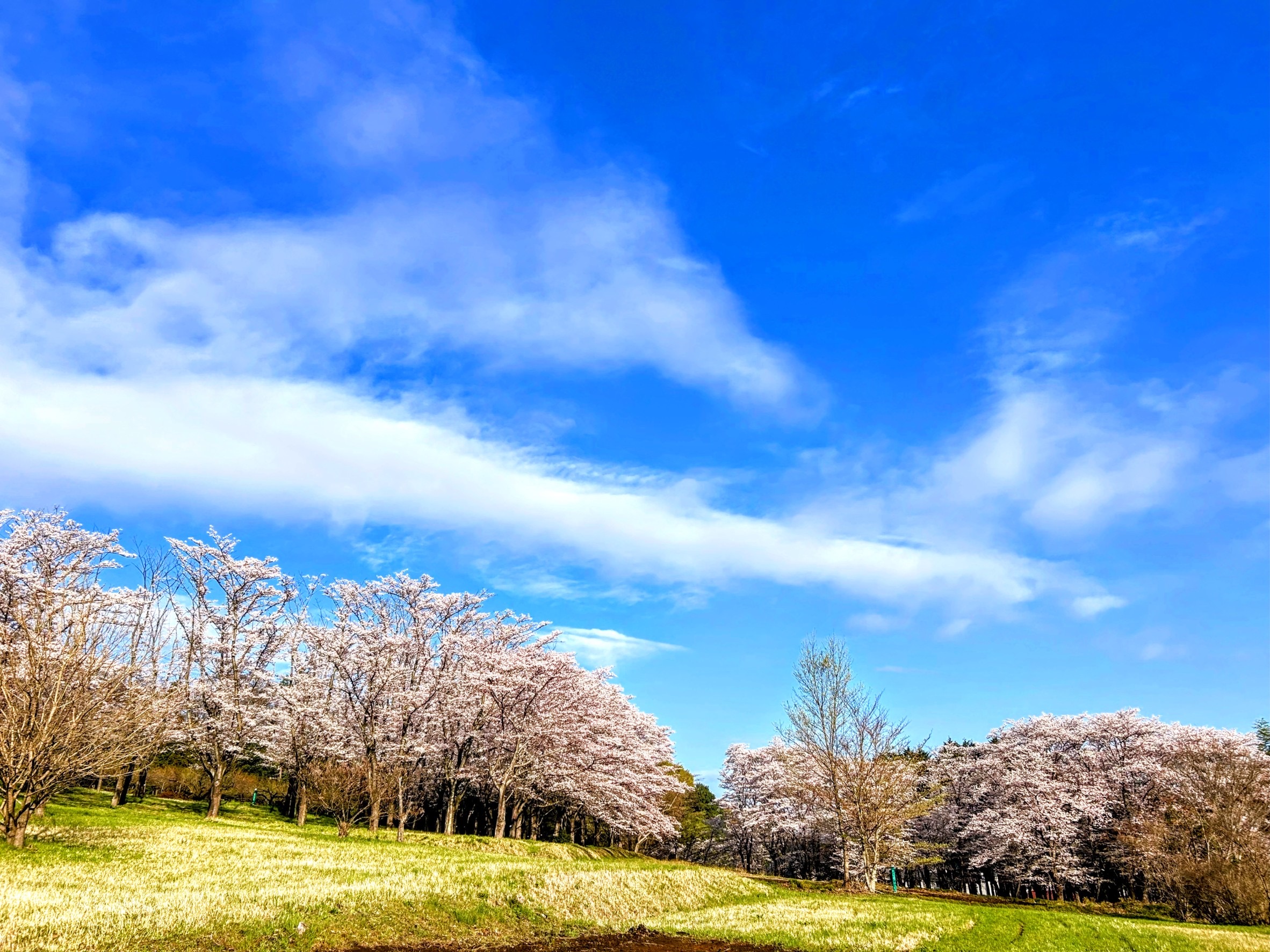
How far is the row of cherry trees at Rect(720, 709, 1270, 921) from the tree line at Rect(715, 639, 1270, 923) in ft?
0.43

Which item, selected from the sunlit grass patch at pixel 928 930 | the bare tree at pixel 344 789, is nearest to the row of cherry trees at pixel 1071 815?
the sunlit grass patch at pixel 928 930

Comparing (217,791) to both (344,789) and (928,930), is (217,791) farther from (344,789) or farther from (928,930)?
(928,930)

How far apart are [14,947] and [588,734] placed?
4331cm

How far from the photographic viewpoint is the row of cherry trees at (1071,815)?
38.2 metres

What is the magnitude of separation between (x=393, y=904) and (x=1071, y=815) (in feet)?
190

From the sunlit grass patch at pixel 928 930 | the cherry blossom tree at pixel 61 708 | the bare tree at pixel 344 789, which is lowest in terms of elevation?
the sunlit grass patch at pixel 928 930

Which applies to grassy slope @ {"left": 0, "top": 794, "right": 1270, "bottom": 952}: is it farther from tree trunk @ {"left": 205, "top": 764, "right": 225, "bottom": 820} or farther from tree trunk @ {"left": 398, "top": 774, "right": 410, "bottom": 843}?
tree trunk @ {"left": 205, "top": 764, "right": 225, "bottom": 820}

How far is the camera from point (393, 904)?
1830cm

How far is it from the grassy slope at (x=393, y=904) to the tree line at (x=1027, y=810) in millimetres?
8296

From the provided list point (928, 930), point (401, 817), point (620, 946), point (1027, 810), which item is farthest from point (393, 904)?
point (1027, 810)

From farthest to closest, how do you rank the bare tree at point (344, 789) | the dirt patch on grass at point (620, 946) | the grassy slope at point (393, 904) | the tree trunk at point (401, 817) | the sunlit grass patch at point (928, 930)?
the bare tree at point (344, 789), the tree trunk at point (401, 817), the sunlit grass patch at point (928, 930), the dirt patch on grass at point (620, 946), the grassy slope at point (393, 904)

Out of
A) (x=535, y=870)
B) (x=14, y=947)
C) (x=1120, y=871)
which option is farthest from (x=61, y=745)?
(x=1120, y=871)

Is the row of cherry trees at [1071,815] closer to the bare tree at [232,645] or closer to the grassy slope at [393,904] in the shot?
the grassy slope at [393,904]

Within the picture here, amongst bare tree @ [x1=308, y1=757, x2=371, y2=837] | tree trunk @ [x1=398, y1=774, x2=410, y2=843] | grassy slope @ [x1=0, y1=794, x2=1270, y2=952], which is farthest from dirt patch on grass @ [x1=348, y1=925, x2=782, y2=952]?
bare tree @ [x1=308, y1=757, x2=371, y2=837]
